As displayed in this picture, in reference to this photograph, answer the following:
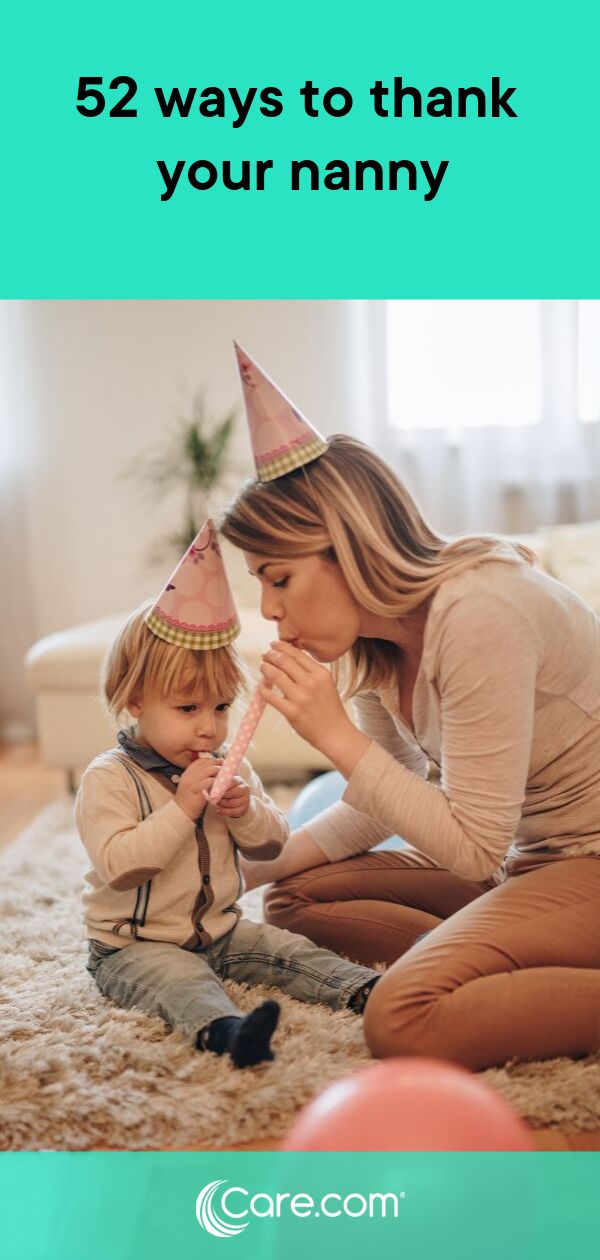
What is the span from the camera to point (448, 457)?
3629 millimetres

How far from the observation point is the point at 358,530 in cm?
129

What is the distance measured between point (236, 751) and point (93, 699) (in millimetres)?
1435

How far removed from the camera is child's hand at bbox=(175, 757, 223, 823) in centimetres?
140

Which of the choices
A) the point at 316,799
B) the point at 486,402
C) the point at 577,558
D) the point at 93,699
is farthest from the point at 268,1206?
the point at 486,402

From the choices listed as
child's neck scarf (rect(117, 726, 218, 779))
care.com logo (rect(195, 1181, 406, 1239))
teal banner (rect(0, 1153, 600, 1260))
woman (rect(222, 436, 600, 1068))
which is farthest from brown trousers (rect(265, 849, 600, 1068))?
child's neck scarf (rect(117, 726, 218, 779))

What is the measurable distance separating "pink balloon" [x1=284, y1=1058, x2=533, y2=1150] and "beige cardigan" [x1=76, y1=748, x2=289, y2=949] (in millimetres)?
540

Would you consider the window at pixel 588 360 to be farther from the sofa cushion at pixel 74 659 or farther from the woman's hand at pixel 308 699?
the woman's hand at pixel 308 699

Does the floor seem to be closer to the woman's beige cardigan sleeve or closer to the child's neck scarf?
the child's neck scarf

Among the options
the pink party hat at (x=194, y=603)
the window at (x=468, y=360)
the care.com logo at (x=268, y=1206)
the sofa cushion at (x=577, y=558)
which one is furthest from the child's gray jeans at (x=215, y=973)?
the window at (x=468, y=360)

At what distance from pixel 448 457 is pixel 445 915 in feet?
7.32

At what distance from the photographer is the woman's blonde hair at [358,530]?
129 centimetres
